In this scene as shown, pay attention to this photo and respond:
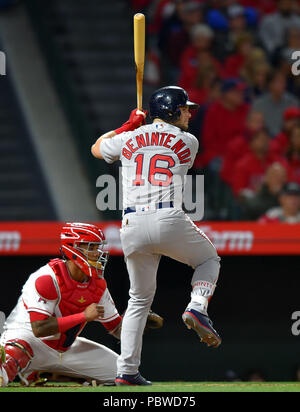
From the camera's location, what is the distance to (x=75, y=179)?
10359 mm

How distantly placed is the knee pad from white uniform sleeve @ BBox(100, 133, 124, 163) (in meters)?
1.34

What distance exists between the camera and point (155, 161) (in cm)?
561

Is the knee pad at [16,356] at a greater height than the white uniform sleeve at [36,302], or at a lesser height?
→ lesser

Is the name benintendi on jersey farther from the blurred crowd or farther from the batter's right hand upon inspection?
the blurred crowd

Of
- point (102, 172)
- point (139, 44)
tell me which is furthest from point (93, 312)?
point (102, 172)

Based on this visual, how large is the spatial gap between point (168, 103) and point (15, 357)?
188cm

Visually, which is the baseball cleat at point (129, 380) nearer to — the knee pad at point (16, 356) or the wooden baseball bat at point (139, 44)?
the knee pad at point (16, 356)

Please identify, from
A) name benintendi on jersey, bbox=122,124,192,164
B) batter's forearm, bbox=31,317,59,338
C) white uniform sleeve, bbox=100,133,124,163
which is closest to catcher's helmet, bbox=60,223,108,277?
batter's forearm, bbox=31,317,59,338

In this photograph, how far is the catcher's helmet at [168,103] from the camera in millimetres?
5758

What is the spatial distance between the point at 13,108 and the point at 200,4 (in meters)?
2.54

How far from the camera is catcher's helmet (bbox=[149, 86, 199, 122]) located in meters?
5.76

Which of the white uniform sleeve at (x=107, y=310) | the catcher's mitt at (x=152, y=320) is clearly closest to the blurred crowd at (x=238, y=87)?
the white uniform sleeve at (x=107, y=310)

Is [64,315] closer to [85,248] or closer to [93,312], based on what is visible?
[93,312]
